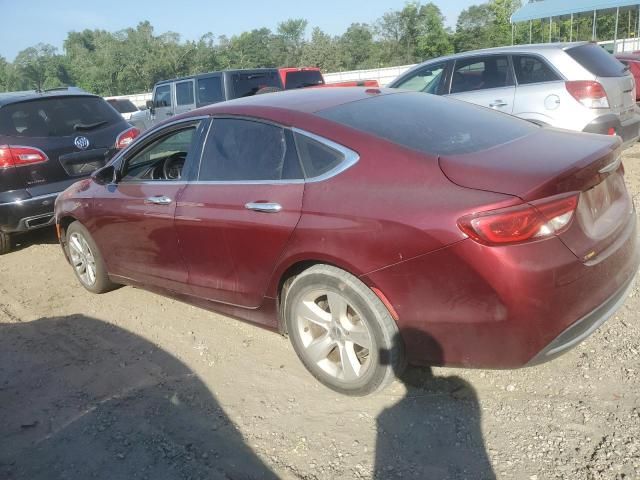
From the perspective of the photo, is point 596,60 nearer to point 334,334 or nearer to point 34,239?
point 334,334

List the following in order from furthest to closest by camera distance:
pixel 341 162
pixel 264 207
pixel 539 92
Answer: pixel 539 92
pixel 264 207
pixel 341 162

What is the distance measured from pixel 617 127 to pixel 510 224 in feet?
15.3

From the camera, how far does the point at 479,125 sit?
3.29 meters

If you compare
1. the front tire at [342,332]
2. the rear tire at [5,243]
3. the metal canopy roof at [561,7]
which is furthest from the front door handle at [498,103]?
the metal canopy roof at [561,7]

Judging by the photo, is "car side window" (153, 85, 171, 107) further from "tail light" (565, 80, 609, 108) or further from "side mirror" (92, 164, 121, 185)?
"tail light" (565, 80, 609, 108)

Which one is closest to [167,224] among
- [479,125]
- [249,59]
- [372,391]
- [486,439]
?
[372,391]

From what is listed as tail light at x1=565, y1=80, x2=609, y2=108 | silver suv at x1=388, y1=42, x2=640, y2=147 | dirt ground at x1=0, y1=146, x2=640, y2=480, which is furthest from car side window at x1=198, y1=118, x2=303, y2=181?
tail light at x1=565, y1=80, x2=609, y2=108

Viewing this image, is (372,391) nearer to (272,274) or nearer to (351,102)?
(272,274)

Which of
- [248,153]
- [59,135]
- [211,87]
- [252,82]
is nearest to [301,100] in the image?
[248,153]

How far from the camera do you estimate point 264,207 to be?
3.14 meters

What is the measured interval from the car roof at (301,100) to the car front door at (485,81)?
355 cm

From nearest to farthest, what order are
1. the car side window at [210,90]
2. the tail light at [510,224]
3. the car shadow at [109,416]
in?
the tail light at [510,224]
the car shadow at [109,416]
the car side window at [210,90]

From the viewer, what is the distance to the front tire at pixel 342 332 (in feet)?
9.15

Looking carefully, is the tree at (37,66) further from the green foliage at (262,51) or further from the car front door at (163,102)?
the car front door at (163,102)
